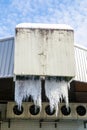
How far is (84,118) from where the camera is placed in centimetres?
958

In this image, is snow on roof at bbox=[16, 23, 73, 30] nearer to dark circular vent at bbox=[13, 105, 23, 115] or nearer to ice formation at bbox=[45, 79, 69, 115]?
ice formation at bbox=[45, 79, 69, 115]

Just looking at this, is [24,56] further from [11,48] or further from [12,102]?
[12,102]

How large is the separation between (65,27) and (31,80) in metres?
1.29

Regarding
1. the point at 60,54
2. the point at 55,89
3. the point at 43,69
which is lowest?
the point at 55,89

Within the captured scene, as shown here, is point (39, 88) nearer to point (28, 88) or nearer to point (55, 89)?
point (28, 88)

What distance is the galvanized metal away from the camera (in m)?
6.15

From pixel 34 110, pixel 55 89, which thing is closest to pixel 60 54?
pixel 55 89

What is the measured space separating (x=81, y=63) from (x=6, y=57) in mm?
1993

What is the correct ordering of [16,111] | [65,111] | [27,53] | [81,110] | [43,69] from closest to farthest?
[43,69], [27,53], [16,111], [65,111], [81,110]

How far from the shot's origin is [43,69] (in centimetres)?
613

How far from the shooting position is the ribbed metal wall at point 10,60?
7848 mm

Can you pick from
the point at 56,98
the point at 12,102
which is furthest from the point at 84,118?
the point at 56,98

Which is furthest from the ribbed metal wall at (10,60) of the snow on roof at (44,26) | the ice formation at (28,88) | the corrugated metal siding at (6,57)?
the snow on roof at (44,26)

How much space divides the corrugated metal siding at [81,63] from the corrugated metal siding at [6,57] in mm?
1700
